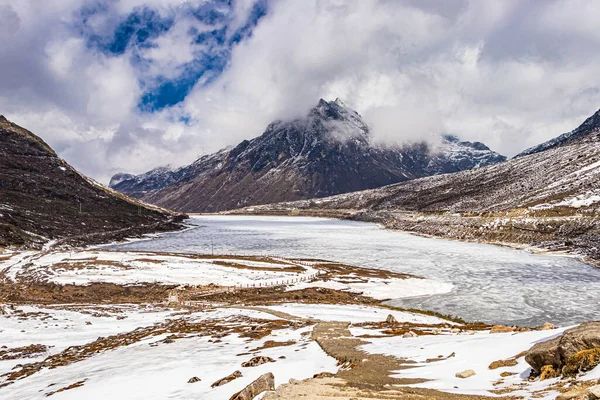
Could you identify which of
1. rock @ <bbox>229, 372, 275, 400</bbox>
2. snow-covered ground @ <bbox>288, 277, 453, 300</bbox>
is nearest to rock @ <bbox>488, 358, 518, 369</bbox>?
rock @ <bbox>229, 372, 275, 400</bbox>

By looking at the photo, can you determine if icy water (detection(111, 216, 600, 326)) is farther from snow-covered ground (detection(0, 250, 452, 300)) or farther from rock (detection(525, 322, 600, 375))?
rock (detection(525, 322, 600, 375))

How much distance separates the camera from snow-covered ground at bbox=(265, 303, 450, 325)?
40.0 m

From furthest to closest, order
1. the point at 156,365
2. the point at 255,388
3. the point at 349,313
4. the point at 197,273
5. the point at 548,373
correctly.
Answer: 1. the point at 197,273
2. the point at 349,313
3. the point at 156,365
4. the point at 255,388
5. the point at 548,373

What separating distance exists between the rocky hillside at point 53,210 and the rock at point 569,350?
122 meters

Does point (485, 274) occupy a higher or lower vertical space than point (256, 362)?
lower

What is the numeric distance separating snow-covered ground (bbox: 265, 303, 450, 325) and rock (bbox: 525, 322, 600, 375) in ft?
82.9

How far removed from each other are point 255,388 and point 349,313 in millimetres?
29562

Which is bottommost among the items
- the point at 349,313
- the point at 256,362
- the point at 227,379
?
the point at 349,313

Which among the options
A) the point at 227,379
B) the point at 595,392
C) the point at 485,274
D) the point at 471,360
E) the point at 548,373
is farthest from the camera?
the point at 485,274

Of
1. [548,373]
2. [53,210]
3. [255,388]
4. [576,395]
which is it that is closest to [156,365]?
[255,388]

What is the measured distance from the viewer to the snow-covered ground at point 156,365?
20047mm

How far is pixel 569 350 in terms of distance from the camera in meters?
12.7

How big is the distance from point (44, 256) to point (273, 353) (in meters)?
83.2

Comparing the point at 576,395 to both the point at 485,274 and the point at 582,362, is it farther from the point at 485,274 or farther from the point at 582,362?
the point at 485,274
